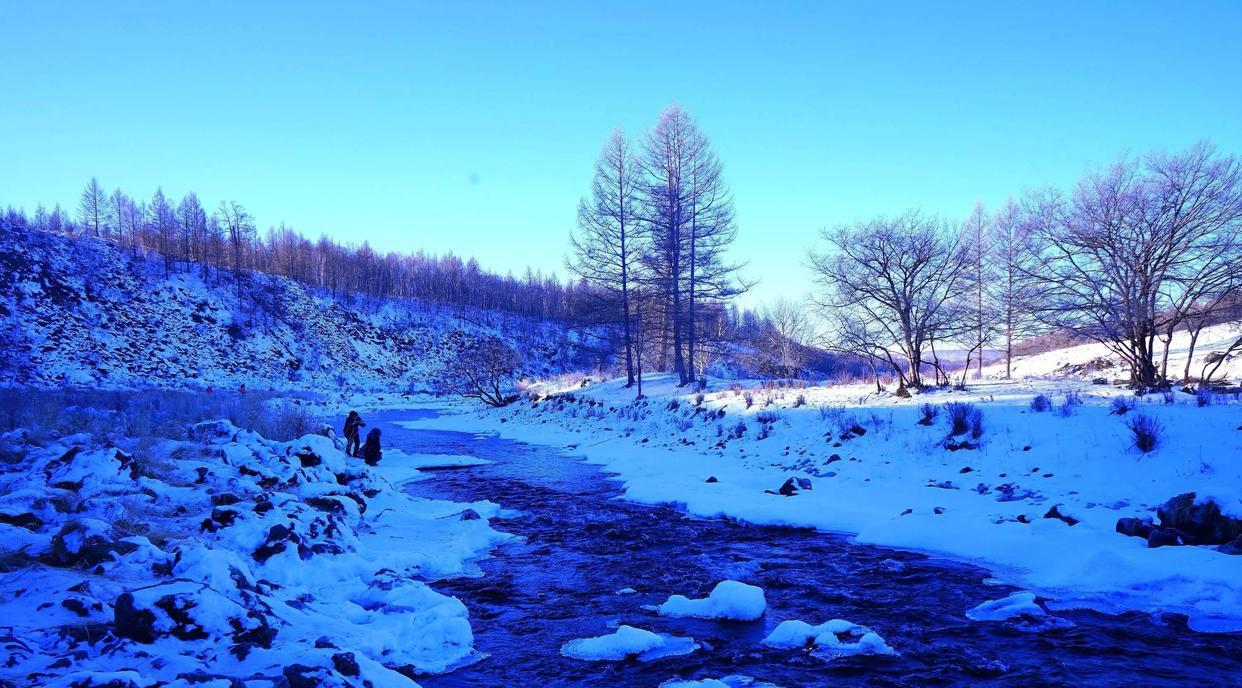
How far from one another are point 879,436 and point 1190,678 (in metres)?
8.70

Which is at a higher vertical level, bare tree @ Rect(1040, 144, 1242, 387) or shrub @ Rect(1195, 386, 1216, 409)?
bare tree @ Rect(1040, 144, 1242, 387)

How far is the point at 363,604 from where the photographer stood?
576cm

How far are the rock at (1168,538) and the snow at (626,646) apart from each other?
4.88m

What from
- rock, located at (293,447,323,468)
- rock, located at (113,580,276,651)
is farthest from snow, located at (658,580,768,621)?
rock, located at (293,447,323,468)

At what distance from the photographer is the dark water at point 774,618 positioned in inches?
174

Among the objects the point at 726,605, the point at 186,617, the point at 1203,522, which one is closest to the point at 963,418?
the point at 1203,522

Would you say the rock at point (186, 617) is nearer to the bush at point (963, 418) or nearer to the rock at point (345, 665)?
the rock at point (345, 665)

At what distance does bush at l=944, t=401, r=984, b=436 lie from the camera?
1162 centimetres

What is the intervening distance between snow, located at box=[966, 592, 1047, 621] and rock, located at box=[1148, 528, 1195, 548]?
1762 mm

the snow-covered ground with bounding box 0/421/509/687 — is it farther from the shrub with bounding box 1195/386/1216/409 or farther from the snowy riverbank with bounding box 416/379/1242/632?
the shrub with bounding box 1195/386/1216/409

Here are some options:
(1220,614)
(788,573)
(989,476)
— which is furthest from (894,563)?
(989,476)

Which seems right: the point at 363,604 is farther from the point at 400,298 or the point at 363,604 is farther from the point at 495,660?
the point at 400,298

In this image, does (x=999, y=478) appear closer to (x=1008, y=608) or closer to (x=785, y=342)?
(x=1008, y=608)

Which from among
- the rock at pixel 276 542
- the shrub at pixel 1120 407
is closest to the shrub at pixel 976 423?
the shrub at pixel 1120 407
